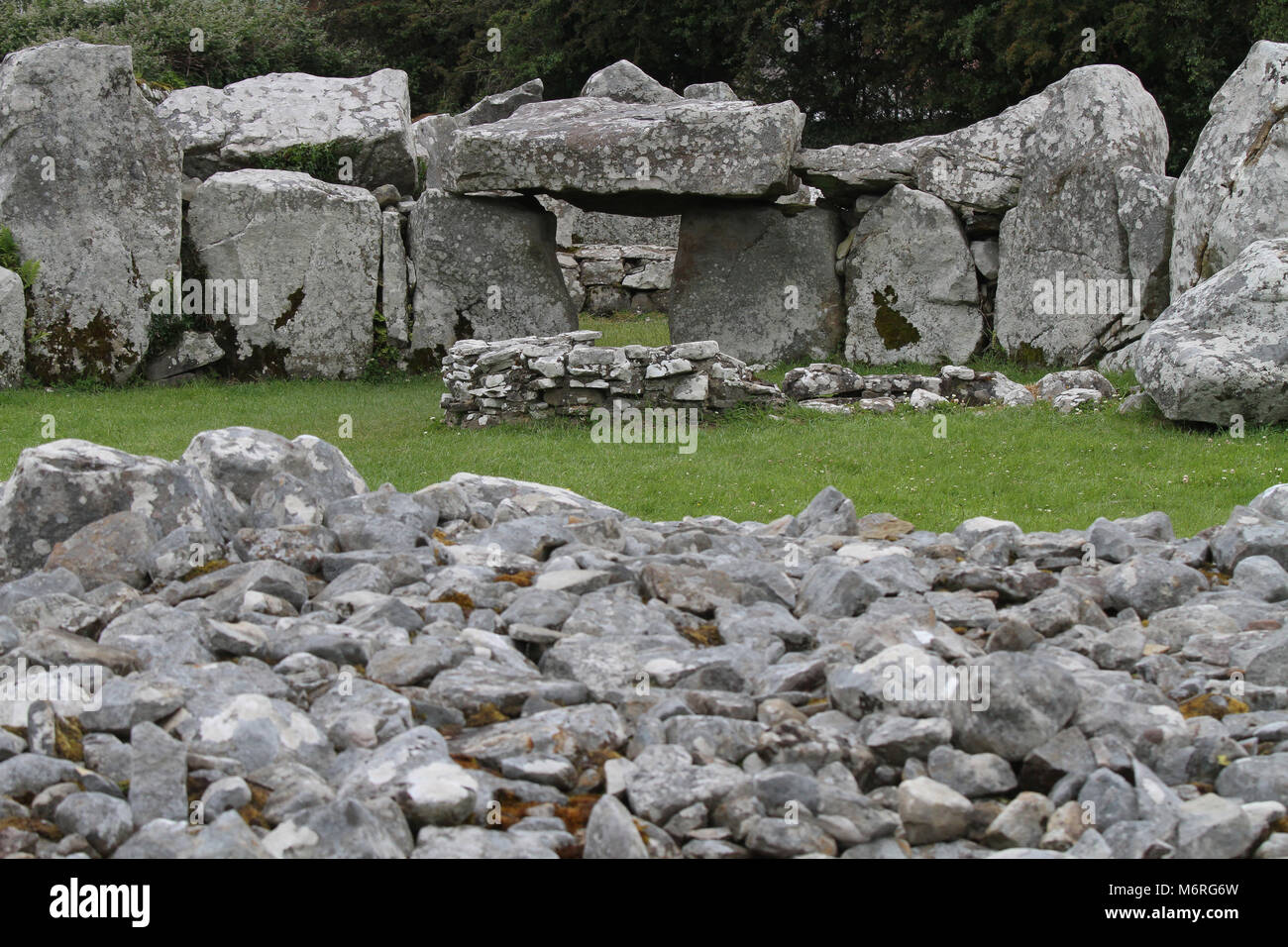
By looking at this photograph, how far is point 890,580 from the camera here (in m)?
6.02

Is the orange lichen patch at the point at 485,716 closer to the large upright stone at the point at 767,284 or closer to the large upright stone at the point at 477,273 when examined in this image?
the large upright stone at the point at 477,273

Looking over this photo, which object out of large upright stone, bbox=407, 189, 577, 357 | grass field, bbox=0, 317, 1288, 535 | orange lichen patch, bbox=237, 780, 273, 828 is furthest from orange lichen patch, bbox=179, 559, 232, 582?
large upright stone, bbox=407, 189, 577, 357

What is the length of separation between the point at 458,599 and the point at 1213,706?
301 cm

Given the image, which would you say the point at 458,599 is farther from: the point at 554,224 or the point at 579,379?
the point at 554,224

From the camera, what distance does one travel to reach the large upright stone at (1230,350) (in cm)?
1099

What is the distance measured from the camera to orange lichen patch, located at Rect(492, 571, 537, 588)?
6.07 meters

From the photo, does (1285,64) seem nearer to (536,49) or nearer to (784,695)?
(784,695)

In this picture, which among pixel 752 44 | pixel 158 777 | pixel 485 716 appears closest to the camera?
pixel 158 777

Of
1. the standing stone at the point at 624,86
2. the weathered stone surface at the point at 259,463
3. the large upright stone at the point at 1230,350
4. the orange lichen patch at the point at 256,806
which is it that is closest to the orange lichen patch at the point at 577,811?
the orange lichen patch at the point at 256,806

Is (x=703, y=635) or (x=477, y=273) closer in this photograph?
(x=703, y=635)

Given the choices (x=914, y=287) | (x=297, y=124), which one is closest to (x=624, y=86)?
(x=297, y=124)

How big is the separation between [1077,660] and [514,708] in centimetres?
223

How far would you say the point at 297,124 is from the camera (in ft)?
54.3

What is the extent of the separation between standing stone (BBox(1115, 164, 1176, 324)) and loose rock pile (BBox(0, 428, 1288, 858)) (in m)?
8.03
